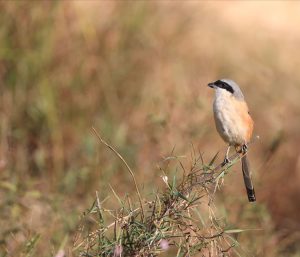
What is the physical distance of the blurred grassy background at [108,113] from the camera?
537 cm

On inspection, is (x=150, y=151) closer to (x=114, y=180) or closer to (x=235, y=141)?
(x=114, y=180)

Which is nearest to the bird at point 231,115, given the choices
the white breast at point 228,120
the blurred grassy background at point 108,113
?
the white breast at point 228,120

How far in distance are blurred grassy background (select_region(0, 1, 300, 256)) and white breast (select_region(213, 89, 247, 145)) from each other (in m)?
0.77

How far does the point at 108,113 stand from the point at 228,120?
2.43 metres

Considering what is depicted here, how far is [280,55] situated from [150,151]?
345 cm

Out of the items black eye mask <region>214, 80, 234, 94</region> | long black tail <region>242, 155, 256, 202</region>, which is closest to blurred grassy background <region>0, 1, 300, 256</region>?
black eye mask <region>214, 80, 234, 94</region>

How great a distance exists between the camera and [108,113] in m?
6.50

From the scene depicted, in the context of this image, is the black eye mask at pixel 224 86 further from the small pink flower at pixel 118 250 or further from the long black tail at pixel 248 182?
the small pink flower at pixel 118 250

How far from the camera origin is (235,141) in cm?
421

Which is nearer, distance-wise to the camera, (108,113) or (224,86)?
(224,86)

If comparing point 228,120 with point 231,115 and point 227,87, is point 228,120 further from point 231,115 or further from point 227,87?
point 227,87

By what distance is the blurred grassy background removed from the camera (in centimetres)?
537

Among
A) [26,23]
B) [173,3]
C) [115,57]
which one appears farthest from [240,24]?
[26,23]

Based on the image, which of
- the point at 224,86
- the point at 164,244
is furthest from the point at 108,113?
the point at 164,244
